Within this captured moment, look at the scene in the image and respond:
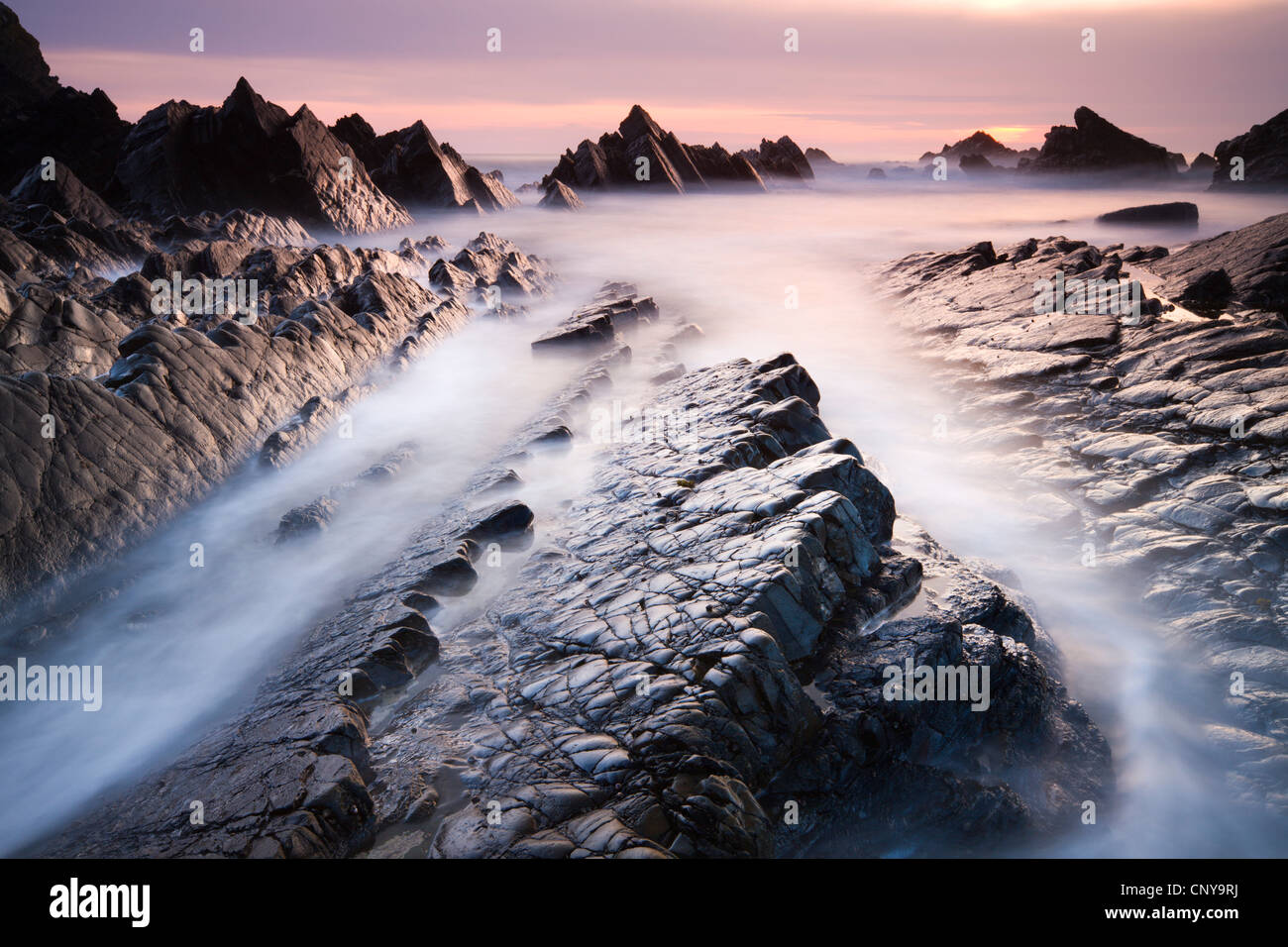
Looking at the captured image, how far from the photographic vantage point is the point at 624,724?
6.35 m

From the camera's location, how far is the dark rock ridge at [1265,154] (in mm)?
57000

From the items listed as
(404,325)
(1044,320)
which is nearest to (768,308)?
(1044,320)

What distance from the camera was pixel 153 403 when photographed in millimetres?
12711

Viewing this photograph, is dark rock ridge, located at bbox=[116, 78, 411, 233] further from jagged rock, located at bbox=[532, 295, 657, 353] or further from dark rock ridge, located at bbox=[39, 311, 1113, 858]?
dark rock ridge, located at bbox=[39, 311, 1113, 858]

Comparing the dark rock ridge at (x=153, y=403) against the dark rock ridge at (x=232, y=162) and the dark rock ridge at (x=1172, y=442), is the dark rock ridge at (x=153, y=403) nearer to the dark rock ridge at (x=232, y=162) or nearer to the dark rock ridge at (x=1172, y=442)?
the dark rock ridge at (x=1172, y=442)

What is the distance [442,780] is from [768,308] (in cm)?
2801

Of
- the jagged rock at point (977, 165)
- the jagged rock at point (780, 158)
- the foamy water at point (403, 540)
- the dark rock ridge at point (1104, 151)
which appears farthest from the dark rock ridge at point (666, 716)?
the jagged rock at point (977, 165)

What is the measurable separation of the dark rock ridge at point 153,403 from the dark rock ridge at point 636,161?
5214 centimetres

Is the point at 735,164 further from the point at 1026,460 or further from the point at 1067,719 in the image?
the point at 1067,719

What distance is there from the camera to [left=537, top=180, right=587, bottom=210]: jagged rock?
61.8 meters

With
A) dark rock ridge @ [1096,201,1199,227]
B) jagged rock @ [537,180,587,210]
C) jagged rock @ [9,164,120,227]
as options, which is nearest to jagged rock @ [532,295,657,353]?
jagged rock @ [9,164,120,227]

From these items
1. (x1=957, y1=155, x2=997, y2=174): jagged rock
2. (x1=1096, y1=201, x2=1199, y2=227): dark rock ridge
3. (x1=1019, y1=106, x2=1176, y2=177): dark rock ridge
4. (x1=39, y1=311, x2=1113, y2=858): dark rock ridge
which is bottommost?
(x1=39, y1=311, x2=1113, y2=858): dark rock ridge

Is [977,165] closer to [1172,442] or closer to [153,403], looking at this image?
[1172,442]

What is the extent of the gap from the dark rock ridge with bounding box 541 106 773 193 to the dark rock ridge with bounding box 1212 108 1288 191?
48613 millimetres
